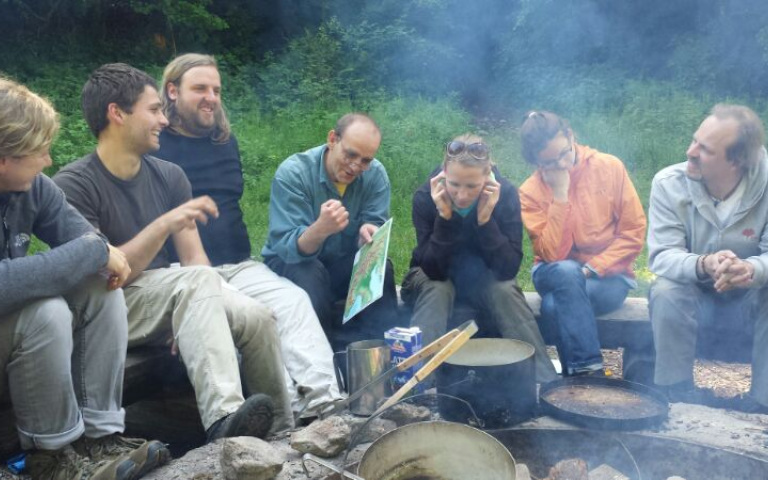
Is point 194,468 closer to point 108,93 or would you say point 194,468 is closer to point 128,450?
point 128,450

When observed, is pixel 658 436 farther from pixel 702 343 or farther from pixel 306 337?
pixel 306 337

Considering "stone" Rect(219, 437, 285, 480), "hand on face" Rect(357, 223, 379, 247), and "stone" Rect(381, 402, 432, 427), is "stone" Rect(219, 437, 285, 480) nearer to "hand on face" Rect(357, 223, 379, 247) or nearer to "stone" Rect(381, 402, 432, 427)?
"stone" Rect(381, 402, 432, 427)

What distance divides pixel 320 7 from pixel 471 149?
566cm

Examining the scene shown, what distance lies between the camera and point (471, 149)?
3283 mm

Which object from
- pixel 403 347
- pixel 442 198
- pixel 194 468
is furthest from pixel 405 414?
pixel 442 198

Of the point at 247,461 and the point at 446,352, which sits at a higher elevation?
the point at 446,352

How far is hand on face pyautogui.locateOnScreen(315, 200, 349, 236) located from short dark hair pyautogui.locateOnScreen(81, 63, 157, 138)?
971 mm

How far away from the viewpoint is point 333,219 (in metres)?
3.34

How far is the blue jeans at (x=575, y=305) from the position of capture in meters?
3.43

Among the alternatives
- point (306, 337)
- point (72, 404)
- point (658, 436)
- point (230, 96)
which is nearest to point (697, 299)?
point (658, 436)

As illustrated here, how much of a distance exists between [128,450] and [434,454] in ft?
3.73

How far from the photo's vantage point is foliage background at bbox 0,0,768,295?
635cm

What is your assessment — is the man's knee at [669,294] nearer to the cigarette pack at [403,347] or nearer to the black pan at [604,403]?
the black pan at [604,403]

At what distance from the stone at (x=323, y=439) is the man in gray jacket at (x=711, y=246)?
1.60 metres
